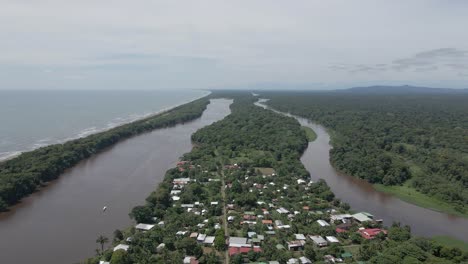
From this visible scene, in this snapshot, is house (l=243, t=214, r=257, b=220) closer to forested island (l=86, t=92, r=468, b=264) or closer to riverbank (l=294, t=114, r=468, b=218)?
forested island (l=86, t=92, r=468, b=264)

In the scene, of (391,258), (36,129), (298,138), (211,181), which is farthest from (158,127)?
(391,258)

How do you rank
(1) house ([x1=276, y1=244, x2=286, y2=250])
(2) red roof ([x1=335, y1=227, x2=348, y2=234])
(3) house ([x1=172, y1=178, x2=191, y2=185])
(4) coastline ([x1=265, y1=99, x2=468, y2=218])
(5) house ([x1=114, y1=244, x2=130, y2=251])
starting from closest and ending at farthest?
1. (5) house ([x1=114, y1=244, x2=130, y2=251])
2. (1) house ([x1=276, y1=244, x2=286, y2=250])
3. (2) red roof ([x1=335, y1=227, x2=348, y2=234])
4. (4) coastline ([x1=265, y1=99, x2=468, y2=218])
5. (3) house ([x1=172, y1=178, x2=191, y2=185])

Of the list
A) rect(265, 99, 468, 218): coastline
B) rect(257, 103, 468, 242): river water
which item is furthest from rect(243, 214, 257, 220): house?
rect(265, 99, 468, 218): coastline

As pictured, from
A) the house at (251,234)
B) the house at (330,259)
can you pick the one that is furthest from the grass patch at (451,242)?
the house at (251,234)

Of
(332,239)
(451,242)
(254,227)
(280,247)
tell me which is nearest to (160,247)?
(254,227)

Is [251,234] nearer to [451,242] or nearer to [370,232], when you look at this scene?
[370,232]

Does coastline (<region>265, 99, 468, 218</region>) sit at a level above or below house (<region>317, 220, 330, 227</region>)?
below
